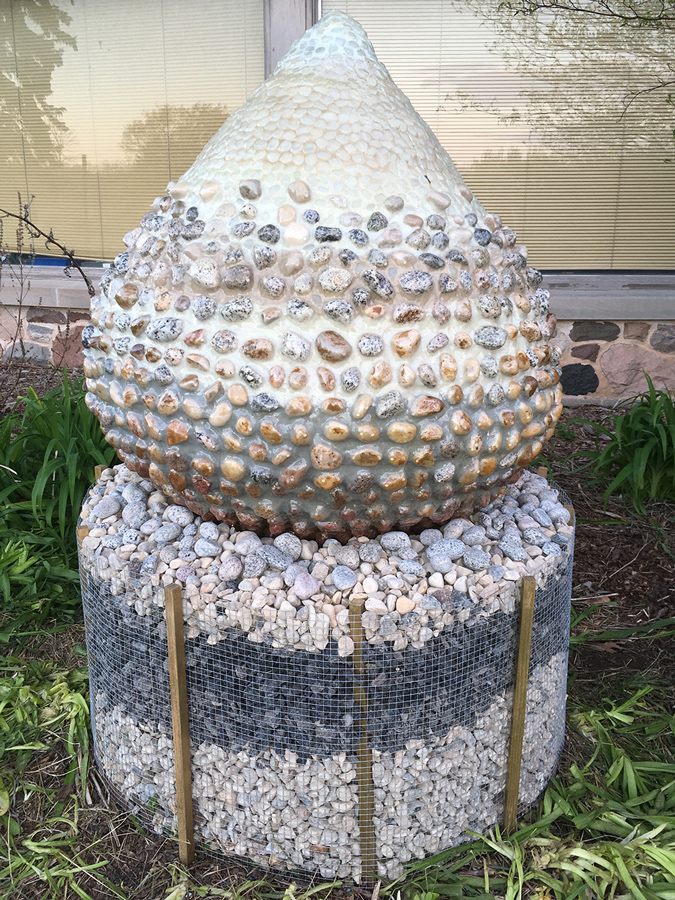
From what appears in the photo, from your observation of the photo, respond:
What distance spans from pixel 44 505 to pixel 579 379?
3.08 m

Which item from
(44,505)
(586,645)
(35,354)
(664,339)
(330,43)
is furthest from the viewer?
(35,354)

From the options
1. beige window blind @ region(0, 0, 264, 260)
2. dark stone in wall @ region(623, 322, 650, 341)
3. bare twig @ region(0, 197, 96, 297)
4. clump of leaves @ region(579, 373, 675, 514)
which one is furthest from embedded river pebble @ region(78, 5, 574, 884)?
beige window blind @ region(0, 0, 264, 260)

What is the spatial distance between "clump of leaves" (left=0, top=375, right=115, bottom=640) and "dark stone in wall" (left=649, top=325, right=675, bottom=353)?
10.3 feet

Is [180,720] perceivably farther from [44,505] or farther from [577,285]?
[577,285]

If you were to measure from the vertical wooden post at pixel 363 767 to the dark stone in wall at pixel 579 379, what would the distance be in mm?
3260

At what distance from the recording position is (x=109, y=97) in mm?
4703

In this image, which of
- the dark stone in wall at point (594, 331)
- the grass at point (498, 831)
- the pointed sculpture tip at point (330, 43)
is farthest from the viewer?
the dark stone in wall at point (594, 331)

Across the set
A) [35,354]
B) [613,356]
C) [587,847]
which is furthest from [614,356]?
[35,354]

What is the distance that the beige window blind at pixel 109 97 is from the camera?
4.45 meters

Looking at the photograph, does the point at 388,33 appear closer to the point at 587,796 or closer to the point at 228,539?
the point at 228,539

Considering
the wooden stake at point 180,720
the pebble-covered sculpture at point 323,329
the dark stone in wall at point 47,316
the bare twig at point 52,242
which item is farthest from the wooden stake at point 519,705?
the dark stone in wall at point 47,316

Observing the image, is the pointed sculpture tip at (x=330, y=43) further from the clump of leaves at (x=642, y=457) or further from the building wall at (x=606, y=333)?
the building wall at (x=606, y=333)

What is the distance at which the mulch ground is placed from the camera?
1.70 meters

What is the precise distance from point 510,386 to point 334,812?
1012mm
